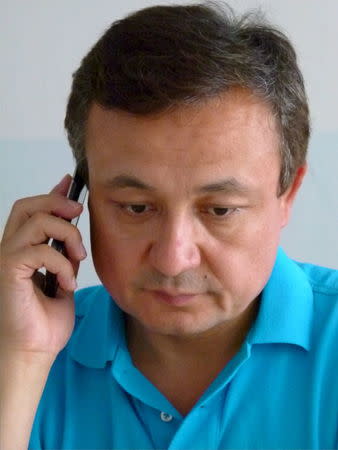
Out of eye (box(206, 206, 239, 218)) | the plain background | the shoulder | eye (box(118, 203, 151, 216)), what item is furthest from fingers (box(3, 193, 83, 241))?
the plain background

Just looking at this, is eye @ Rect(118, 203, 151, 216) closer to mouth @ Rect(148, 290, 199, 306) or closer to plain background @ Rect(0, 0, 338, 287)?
mouth @ Rect(148, 290, 199, 306)

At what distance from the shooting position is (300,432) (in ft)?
3.83

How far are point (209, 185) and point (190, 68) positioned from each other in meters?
0.15

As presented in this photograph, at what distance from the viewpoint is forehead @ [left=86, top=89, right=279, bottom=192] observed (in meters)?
1.03

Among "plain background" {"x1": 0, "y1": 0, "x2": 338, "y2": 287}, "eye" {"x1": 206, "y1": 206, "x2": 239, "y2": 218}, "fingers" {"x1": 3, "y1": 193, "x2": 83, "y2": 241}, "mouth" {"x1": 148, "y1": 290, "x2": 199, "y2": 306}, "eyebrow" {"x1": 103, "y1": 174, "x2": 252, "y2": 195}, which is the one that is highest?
"plain background" {"x1": 0, "y1": 0, "x2": 338, "y2": 287}

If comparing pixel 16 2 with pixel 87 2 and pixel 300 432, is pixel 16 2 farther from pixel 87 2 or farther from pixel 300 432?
pixel 300 432

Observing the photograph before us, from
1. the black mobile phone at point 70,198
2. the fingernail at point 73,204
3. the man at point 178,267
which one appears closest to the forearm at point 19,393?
the man at point 178,267

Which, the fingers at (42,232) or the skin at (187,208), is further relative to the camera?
the fingers at (42,232)

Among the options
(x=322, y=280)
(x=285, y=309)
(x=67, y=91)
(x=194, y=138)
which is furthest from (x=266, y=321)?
(x=67, y=91)

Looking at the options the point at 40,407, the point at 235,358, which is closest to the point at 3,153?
the point at 40,407

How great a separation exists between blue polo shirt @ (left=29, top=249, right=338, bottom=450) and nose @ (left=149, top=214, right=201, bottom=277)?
22 centimetres

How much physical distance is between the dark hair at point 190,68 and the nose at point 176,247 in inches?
5.8

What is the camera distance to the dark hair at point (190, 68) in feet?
3.43

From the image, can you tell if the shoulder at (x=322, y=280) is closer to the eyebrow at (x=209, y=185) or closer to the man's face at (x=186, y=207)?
the man's face at (x=186, y=207)
